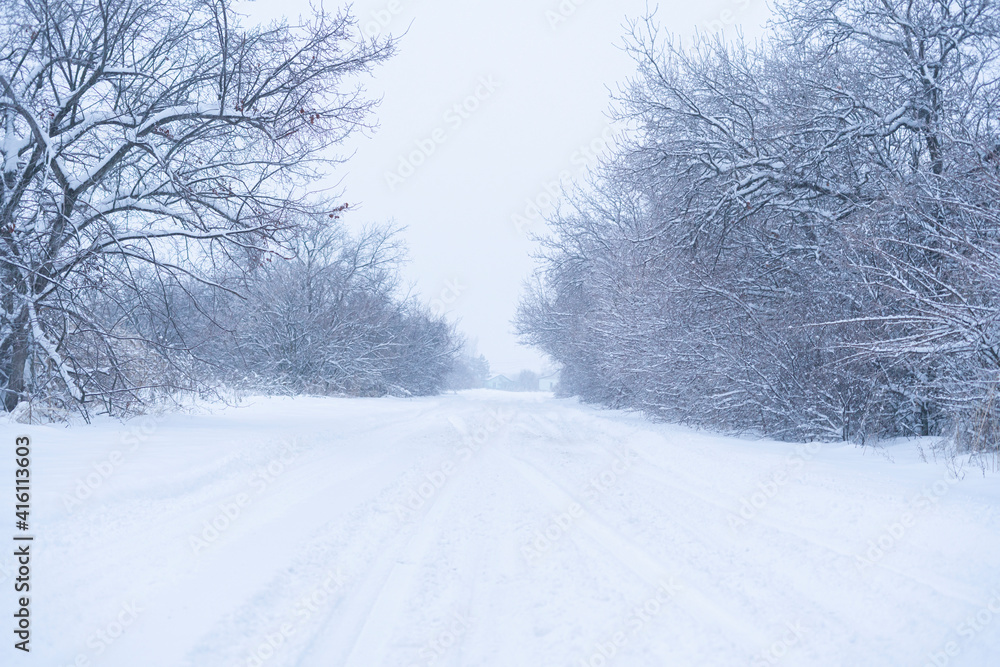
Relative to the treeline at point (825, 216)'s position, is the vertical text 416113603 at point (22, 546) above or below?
below

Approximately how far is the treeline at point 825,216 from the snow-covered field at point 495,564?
2.83 m

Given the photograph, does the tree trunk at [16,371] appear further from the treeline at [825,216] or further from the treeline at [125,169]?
the treeline at [825,216]

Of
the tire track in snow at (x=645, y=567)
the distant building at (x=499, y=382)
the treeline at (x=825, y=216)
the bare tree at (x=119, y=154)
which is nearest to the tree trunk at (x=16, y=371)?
the bare tree at (x=119, y=154)

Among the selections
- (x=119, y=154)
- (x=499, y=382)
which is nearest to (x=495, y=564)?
(x=119, y=154)

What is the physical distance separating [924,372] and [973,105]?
4244 mm

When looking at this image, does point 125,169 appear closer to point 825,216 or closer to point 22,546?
point 22,546

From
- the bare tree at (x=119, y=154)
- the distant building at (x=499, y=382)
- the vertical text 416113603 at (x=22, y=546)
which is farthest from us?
the distant building at (x=499, y=382)

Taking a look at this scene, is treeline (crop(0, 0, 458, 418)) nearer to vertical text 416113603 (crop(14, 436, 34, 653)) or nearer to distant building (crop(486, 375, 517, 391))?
vertical text 416113603 (crop(14, 436, 34, 653))

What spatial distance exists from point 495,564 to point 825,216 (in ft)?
31.5

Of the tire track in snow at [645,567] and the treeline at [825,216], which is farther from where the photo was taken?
the treeline at [825,216]

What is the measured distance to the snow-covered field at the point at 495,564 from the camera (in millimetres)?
2656

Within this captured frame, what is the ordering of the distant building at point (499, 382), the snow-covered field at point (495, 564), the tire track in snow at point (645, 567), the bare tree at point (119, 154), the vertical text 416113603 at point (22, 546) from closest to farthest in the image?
the vertical text 416113603 at point (22, 546), the snow-covered field at point (495, 564), the tire track in snow at point (645, 567), the bare tree at point (119, 154), the distant building at point (499, 382)

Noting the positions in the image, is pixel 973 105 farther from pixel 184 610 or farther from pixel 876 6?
pixel 184 610

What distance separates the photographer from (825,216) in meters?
10.4
